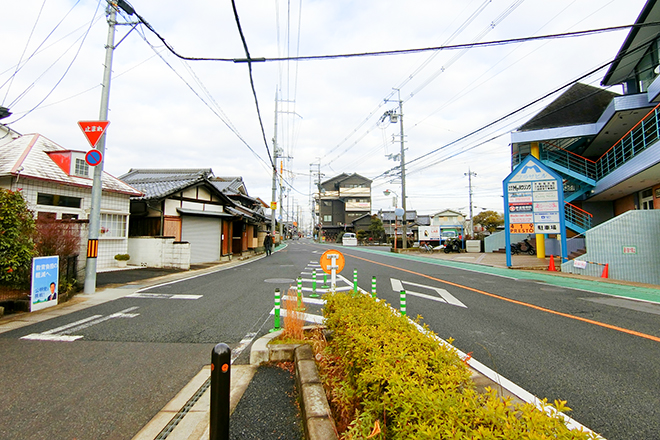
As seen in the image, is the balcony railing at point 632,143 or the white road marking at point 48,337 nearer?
the white road marking at point 48,337

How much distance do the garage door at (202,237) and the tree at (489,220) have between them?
45.3 m

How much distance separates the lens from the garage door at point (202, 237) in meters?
19.0

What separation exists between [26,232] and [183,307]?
4030mm

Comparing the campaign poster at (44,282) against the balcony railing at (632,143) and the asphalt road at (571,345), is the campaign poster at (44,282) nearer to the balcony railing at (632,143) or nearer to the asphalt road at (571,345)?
the asphalt road at (571,345)

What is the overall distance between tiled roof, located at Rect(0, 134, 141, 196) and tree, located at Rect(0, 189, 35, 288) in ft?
18.9

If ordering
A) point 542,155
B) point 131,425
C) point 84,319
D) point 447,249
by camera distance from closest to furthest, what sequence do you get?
point 131,425 → point 84,319 → point 542,155 → point 447,249

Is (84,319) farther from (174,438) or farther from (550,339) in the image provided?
(550,339)

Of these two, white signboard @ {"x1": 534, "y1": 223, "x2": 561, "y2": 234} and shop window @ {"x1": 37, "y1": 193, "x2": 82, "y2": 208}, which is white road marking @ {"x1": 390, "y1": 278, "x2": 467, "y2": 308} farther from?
shop window @ {"x1": 37, "y1": 193, "x2": 82, "y2": 208}

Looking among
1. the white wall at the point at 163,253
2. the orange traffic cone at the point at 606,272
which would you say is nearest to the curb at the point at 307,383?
the white wall at the point at 163,253

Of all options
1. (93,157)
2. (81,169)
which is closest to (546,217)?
(93,157)

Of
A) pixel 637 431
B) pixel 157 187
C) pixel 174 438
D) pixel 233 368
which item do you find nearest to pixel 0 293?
pixel 233 368

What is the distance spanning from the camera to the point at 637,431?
109 inches

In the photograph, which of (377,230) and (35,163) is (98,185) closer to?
(35,163)

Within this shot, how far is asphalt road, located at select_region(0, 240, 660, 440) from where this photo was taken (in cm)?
309
